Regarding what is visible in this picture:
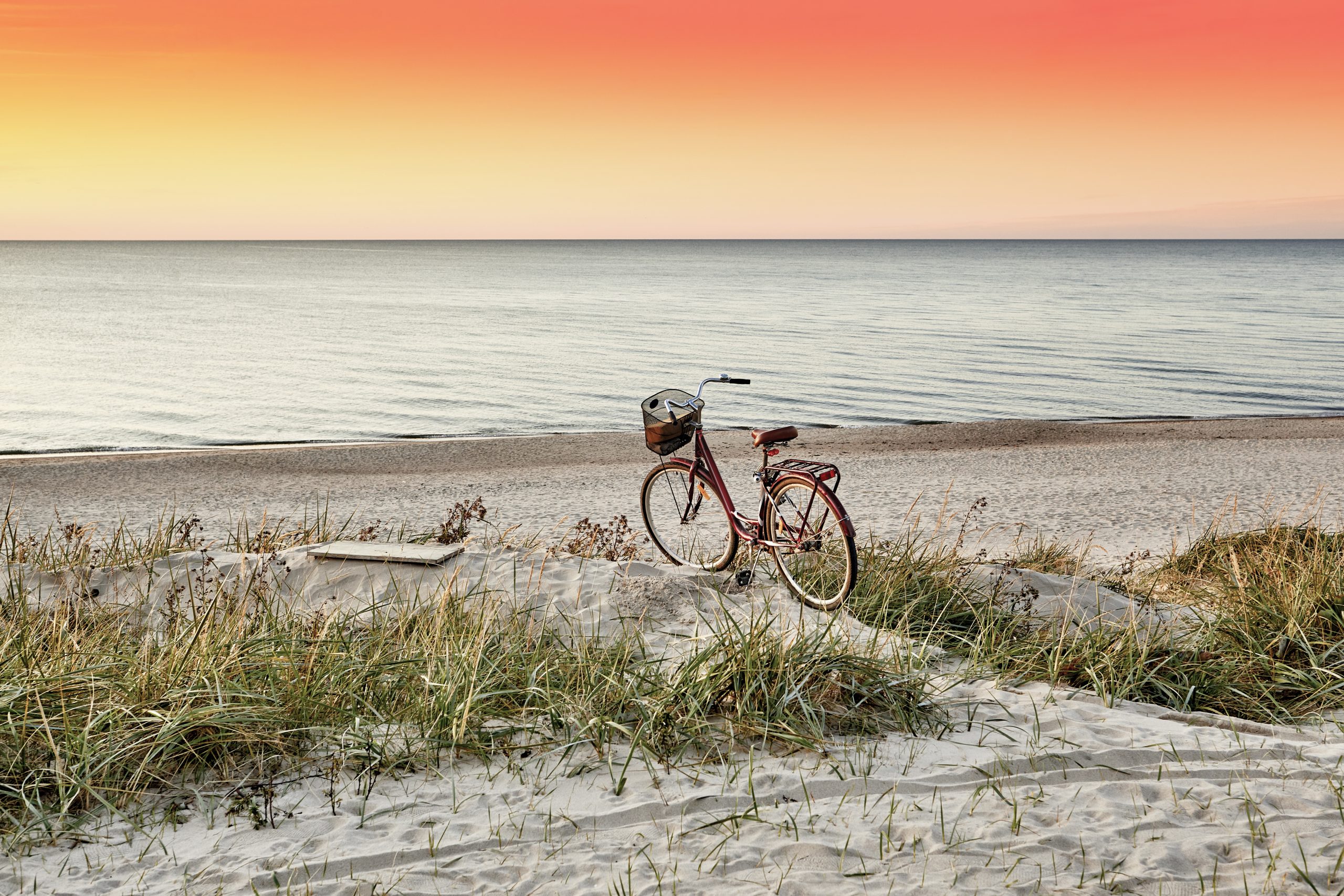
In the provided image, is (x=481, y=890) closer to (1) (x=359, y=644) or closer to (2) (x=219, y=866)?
(2) (x=219, y=866)

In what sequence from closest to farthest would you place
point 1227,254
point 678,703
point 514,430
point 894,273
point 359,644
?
1. point 678,703
2. point 359,644
3. point 514,430
4. point 894,273
5. point 1227,254

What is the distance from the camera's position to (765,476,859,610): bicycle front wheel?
19.8ft

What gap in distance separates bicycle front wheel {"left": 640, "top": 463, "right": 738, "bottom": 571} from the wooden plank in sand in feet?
5.77

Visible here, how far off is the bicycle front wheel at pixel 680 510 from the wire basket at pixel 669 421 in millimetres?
405

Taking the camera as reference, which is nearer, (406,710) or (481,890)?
(481,890)

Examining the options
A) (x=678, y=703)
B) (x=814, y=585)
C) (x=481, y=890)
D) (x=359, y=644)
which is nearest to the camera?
(x=481, y=890)

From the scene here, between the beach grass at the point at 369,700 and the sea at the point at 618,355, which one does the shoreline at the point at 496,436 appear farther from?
the beach grass at the point at 369,700

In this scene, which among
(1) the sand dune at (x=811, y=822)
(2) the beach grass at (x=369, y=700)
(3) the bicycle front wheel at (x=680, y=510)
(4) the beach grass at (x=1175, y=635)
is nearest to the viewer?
(1) the sand dune at (x=811, y=822)

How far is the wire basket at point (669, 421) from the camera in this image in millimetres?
7066

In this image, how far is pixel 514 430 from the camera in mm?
20219

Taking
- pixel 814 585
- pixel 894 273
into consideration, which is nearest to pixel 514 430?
pixel 814 585

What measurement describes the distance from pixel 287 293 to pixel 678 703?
2740 inches

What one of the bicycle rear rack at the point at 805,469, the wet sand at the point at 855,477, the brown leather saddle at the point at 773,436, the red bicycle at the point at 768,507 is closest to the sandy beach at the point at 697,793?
the red bicycle at the point at 768,507

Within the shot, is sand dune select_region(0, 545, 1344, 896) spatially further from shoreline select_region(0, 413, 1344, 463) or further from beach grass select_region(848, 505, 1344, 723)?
shoreline select_region(0, 413, 1344, 463)
